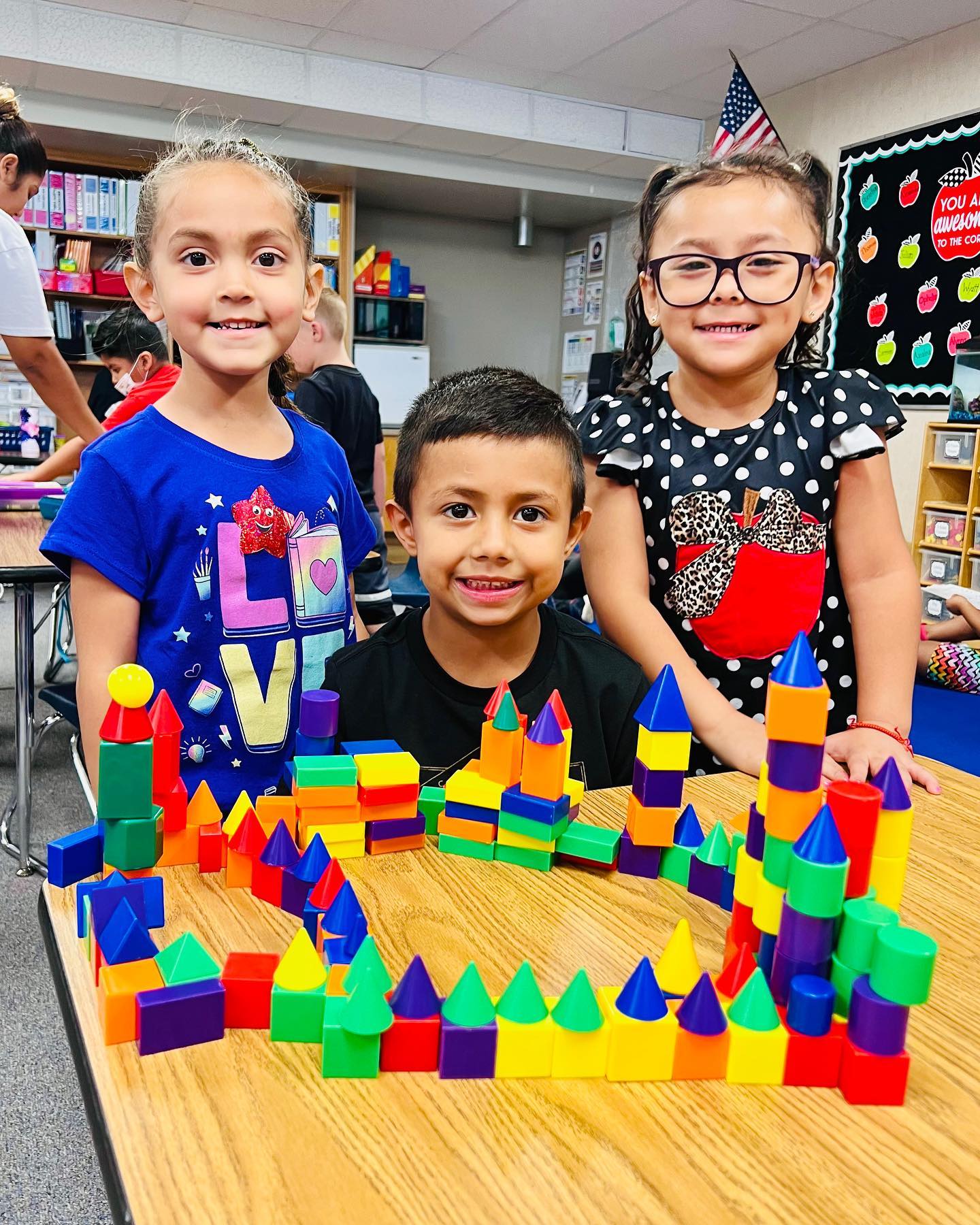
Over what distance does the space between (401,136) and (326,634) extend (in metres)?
5.42

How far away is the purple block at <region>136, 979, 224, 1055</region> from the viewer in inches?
20.3

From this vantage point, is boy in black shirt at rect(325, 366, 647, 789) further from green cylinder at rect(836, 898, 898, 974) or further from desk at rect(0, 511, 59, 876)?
desk at rect(0, 511, 59, 876)

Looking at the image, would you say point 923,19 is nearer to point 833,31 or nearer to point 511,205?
point 833,31

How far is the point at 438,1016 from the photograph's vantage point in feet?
1.68

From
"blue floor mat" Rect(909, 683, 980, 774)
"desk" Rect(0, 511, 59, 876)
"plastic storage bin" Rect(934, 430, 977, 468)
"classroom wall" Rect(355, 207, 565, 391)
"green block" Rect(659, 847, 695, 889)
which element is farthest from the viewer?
"classroom wall" Rect(355, 207, 565, 391)

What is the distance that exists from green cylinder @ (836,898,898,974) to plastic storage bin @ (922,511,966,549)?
4387mm

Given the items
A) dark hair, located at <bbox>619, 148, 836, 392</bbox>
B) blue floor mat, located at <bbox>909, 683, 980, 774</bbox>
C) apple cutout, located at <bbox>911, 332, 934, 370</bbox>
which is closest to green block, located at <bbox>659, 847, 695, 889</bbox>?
dark hair, located at <bbox>619, 148, 836, 392</bbox>

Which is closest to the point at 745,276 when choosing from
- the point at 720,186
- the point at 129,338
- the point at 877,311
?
the point at 720,186

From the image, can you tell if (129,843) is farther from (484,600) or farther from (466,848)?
(484,600)

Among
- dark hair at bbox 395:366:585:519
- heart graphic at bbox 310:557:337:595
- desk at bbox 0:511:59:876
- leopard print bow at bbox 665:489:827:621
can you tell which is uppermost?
dark hair at bbox 395:366:585:519

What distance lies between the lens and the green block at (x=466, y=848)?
764mm

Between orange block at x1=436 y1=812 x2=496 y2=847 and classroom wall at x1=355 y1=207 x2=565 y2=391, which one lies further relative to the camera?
classroom wall at x1=355 y1=207 x2=565 y2=391

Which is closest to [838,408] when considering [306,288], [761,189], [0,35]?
[761,189]

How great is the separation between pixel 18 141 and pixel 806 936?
9.43 ft
